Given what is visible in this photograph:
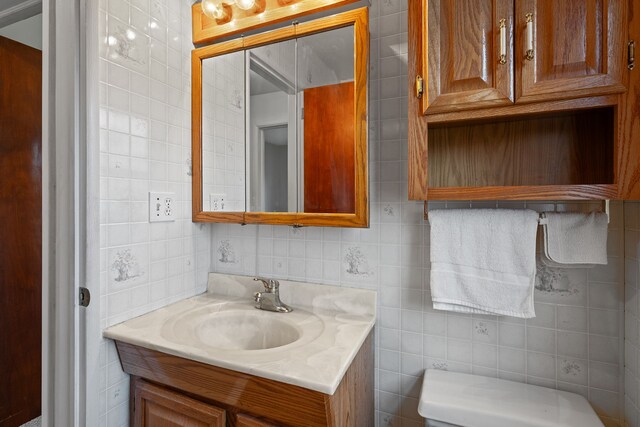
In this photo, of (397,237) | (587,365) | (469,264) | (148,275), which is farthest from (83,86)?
(587,365)

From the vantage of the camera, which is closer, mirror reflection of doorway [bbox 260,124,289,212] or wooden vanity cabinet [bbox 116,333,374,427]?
wooden vanity cabinet [bbox 116,333,374,427]

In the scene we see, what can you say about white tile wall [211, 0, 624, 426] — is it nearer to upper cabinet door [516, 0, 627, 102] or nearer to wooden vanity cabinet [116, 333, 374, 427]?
wooden vanity cabinet [116, 333, 374, 427]

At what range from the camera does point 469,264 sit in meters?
0.94

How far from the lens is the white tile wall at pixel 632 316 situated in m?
0.80

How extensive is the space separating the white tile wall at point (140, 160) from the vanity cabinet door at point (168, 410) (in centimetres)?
8

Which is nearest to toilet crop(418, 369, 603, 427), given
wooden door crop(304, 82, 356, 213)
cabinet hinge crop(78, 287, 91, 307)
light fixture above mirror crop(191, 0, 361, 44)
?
wooden door crop(304, 82, 356, 213)

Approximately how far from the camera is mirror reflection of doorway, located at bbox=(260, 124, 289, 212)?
1.17 meters

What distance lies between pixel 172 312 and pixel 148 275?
0.16 meters

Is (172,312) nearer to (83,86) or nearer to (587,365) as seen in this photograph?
(83,86)

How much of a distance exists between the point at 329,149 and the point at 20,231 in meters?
1.76

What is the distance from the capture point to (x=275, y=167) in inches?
46.6

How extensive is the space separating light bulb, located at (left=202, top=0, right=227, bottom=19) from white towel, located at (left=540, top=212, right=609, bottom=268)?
133 centimetres

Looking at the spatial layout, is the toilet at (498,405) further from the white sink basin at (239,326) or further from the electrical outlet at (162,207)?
the electrical outlet at (162,207)

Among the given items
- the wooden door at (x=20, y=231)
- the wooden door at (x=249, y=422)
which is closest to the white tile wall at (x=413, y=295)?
the wooden door at (x=249, y=422)
